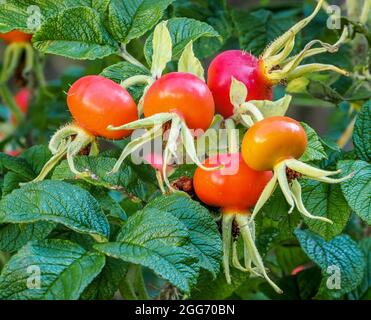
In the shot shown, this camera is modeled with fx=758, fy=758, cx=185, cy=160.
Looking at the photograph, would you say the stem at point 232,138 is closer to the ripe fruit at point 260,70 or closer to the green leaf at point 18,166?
the ripe fruit at point 260,70

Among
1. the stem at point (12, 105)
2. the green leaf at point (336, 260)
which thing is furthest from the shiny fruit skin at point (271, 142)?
the stem at point (12, 105)

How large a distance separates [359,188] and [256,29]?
681mm

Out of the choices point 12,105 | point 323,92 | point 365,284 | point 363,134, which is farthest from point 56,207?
point 12,105

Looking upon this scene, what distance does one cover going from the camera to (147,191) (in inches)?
60.9

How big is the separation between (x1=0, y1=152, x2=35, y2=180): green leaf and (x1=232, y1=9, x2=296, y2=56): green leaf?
1.98 feet

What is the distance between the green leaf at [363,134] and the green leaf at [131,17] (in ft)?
1.37

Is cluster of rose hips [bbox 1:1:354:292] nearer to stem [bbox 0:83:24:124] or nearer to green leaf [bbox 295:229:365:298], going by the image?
green leaf [bbox 295:229:365:298]

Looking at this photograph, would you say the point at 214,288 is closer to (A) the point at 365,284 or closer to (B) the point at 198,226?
(B) the point at 198,226

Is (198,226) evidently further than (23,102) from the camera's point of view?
No

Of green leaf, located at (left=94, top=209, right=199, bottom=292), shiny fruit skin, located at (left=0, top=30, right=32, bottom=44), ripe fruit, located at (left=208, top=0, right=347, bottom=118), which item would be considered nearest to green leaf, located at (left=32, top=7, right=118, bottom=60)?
ripe fruit, located at (left=208, top=0, right=347, bottom=118)

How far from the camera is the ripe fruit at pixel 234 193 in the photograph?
1.12 metres

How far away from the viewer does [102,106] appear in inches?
45.1
